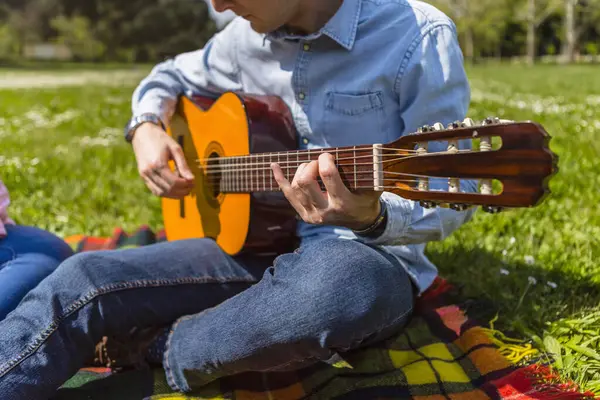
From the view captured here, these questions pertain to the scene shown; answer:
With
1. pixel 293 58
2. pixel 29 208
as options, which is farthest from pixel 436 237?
pixel 29 208

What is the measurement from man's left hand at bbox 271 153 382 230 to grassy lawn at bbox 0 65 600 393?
89 centimetres

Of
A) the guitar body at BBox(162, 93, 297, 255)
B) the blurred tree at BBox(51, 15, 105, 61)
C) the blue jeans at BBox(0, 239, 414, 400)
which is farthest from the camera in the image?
the blurred tree at BBox(51, 15, 105, 61)

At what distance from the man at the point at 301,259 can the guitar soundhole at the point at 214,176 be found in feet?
0.28

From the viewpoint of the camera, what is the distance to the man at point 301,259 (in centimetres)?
176

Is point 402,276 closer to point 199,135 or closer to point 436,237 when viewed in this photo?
point 436,237

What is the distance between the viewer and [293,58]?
228cm

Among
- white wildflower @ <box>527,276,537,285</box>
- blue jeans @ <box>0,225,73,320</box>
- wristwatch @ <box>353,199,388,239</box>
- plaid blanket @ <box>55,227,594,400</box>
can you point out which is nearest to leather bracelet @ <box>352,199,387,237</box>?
wristwatch @ <box>353,199,388,239</box>

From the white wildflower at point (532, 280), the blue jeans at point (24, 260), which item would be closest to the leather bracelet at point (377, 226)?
the white wildflower at point (532, 280)

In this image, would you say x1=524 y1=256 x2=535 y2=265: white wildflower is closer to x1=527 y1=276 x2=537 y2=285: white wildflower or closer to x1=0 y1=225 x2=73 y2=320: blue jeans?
x1=527 y1=276 x2=537 y2=285: white wildflower

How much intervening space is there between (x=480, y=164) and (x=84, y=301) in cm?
133

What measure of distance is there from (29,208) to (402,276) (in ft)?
9.09

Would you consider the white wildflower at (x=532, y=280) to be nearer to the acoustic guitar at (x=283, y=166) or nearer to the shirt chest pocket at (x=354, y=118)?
the acoustic guitar at (x=283, y=166)

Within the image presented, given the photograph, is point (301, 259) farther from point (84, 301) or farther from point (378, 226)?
point (84, 301)

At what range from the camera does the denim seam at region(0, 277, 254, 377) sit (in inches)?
71.4
